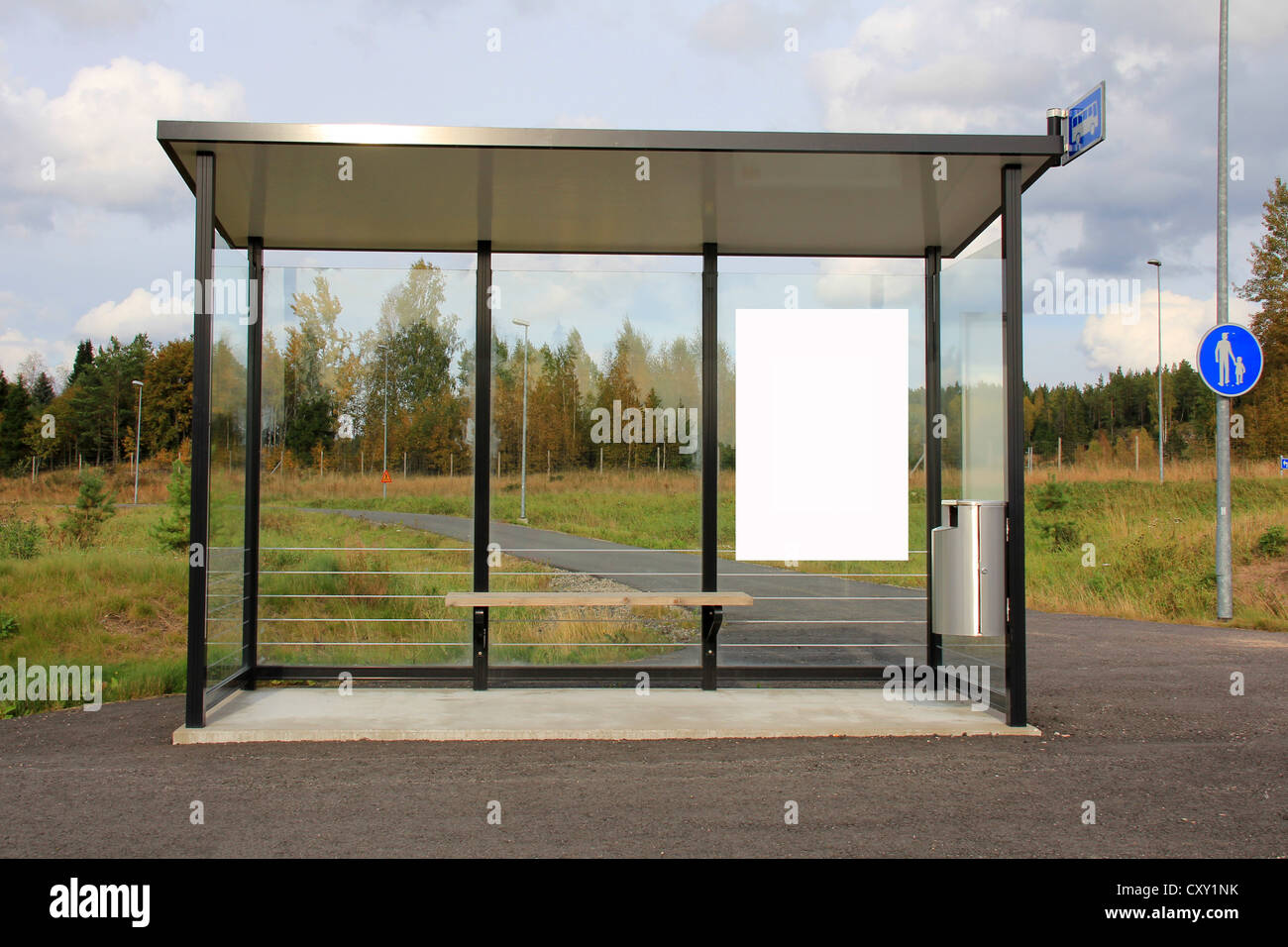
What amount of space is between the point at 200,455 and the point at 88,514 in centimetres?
1359

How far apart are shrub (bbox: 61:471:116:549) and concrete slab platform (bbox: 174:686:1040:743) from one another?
39.8 feet

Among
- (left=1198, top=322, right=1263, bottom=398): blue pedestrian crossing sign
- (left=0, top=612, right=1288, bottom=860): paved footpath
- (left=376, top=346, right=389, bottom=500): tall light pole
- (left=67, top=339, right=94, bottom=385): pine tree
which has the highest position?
(left=67, top=339, right=94, bottom=385): pine tree

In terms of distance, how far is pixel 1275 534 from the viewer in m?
15.2

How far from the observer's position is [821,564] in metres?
7.25

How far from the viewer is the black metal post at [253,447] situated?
22.8 feet

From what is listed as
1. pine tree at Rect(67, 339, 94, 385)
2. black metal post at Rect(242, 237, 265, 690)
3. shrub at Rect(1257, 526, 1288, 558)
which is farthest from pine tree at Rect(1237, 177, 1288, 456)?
pine tree at Rect(67, 339, 94, 385)

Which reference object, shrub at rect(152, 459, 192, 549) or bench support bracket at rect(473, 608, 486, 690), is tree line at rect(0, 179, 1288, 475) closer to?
bench support bracket at rect(473, 608, 486, 690)

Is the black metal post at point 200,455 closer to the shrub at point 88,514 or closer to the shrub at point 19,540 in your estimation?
the shrub at point 19,540

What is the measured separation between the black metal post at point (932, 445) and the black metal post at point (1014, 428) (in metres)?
1.26

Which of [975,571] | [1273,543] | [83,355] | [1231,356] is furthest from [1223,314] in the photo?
[83,355]

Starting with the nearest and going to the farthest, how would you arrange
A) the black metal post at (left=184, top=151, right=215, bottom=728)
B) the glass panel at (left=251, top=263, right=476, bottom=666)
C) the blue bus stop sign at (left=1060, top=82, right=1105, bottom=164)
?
the black metal post at (left=184, top=151, right=215, bottom=728)
the blue bus stop sign at (left=1060, top=82, right=1105, bottom=164)
the glass panel at (left=251, top=263, right=476, bottom=666)

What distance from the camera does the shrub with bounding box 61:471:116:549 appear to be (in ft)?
55.6
